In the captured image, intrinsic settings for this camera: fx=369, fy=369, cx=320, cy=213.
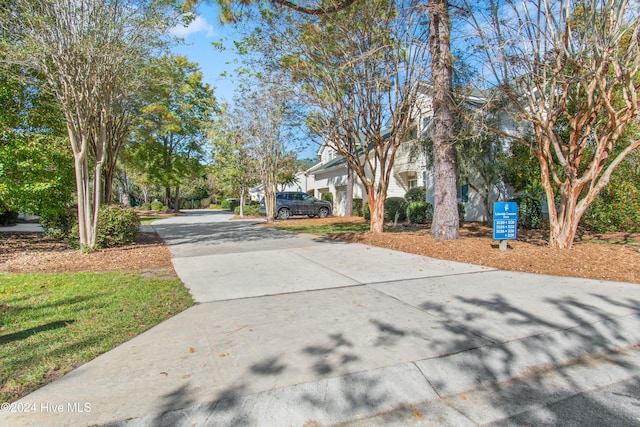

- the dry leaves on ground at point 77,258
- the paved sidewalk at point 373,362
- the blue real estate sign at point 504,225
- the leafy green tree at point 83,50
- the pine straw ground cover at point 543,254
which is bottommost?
the paved sidewalk at point 373,362

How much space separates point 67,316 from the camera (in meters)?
4.31

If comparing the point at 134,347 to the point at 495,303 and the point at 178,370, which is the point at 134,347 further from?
the point at 495,303

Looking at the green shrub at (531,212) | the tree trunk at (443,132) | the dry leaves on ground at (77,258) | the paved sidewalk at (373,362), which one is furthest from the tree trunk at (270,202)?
the paved sidewalk at (373,362)

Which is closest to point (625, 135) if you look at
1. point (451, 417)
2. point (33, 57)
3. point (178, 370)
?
point (451, 417)

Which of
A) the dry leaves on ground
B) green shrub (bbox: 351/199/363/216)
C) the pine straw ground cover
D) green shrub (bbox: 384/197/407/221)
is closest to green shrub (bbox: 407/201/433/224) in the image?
green shrub (bbox: 384/197/407/221)

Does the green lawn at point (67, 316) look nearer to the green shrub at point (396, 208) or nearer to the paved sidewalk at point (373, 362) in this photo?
the paved sidewalk at point (373, 362)

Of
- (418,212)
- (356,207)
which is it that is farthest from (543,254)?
(356,207)

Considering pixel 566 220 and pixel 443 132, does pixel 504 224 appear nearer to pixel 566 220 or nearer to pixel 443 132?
pixel 566 220

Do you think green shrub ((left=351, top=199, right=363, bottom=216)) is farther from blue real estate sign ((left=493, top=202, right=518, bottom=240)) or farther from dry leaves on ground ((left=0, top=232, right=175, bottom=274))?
blue real estate sign ((left=493, top=202, right=518, bottom=240))

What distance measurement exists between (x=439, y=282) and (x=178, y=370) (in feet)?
13.8

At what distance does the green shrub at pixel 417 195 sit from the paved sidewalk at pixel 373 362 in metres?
12.9

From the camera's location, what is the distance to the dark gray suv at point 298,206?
81.1 feet

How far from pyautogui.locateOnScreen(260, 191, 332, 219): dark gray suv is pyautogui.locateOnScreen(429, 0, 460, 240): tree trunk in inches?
599

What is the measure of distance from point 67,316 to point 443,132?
9293 millimetres
